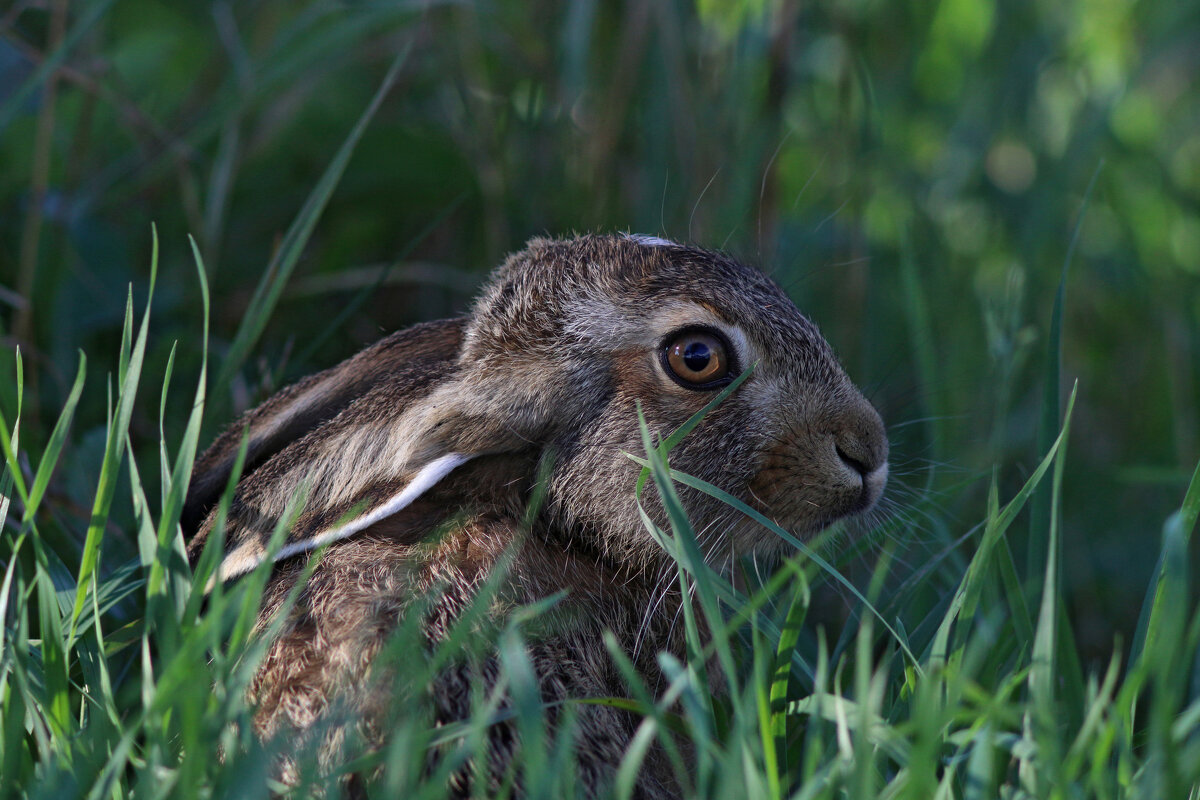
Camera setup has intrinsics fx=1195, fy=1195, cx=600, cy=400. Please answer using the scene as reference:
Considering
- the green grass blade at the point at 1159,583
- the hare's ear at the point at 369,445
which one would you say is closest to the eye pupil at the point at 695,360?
the hare's ear at the point at 369,445

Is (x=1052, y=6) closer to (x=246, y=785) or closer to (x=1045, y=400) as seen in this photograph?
(x=1045, y=400)

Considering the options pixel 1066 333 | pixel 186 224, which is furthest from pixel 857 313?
pixel 186 224

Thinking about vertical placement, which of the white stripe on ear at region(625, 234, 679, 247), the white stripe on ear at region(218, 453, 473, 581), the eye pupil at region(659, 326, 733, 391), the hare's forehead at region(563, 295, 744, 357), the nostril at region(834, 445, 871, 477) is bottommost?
the white stripe on ear at region(218, 453, 473, 581)

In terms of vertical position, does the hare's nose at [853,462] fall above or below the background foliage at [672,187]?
below

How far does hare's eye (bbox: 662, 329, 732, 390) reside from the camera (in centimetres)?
270

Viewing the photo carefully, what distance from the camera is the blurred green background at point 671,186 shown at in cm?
363

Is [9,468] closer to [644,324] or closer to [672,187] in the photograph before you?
[644,324]

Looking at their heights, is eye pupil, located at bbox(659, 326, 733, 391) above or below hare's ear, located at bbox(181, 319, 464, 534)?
above

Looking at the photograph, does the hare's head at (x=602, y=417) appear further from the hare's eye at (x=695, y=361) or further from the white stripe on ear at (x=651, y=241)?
the white stripe on ear at (x=651, y=241)

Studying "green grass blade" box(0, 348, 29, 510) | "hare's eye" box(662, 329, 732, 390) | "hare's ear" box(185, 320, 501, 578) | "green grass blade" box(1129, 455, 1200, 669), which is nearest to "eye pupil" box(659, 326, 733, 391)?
"hare's eye" box(662, 329, 732, 390)

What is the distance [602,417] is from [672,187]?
1.86m

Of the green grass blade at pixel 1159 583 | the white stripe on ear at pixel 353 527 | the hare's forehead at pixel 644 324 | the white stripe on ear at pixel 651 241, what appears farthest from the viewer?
the white stripe on ear at pixel 651 241

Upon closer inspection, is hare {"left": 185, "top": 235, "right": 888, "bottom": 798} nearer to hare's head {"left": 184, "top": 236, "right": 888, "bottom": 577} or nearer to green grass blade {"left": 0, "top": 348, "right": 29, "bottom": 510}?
hare's head {"left": 184, "top": 236, "right": 888, "bottom": 577}

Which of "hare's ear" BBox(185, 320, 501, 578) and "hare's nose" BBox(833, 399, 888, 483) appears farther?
"hare's nose" BBox(833, 399, 888, 483)
